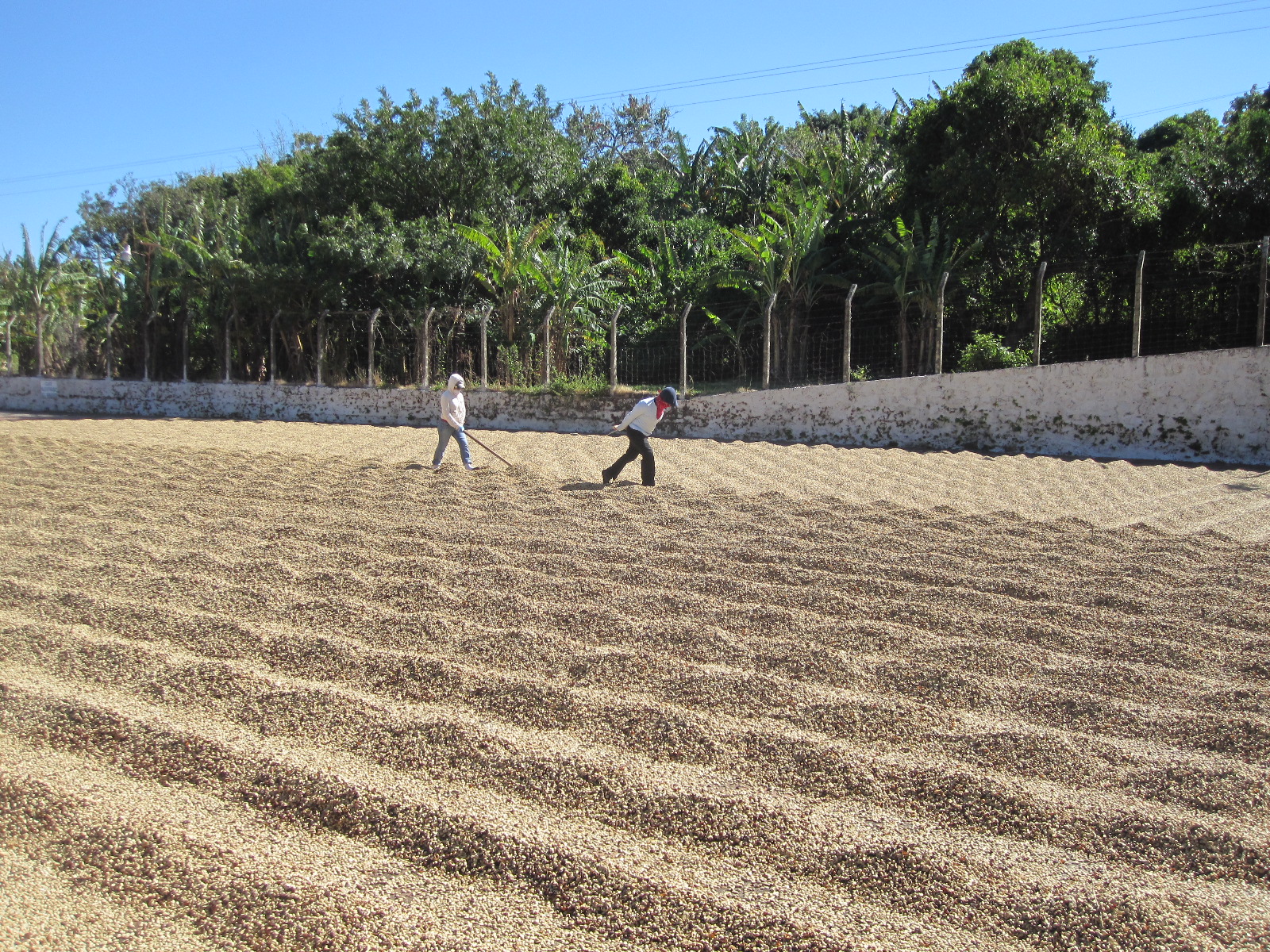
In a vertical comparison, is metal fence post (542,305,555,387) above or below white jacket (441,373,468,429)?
above

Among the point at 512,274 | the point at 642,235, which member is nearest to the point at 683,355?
the point at 512,274

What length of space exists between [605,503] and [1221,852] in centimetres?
605

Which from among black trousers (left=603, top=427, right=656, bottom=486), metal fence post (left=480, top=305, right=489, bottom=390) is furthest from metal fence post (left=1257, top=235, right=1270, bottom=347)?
metal fence post (left=480, top=305, right=489, bottom=390)

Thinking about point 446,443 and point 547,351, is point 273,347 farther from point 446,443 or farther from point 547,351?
point 446,443

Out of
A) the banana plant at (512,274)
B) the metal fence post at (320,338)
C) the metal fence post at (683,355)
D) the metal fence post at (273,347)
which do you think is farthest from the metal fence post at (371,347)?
the metal fence post at (683,355)

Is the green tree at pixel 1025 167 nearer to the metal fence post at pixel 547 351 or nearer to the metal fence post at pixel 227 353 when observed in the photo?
the metal fence post at pixel 547 351

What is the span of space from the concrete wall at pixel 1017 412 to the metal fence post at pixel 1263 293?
0.79 ft

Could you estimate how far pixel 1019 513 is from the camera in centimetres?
818

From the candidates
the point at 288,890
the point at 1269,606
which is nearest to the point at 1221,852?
the point at 288,890

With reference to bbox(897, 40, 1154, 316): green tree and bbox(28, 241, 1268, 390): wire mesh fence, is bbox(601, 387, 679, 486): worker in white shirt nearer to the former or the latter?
bbox(28, 241, 1268, 390): wire mesh fence

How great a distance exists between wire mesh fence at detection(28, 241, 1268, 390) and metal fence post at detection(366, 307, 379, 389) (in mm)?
51

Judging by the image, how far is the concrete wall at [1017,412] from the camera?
1192 centimetres

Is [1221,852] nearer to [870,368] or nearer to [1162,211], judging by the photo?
[870,368]

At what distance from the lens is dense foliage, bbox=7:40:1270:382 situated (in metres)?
15.3
